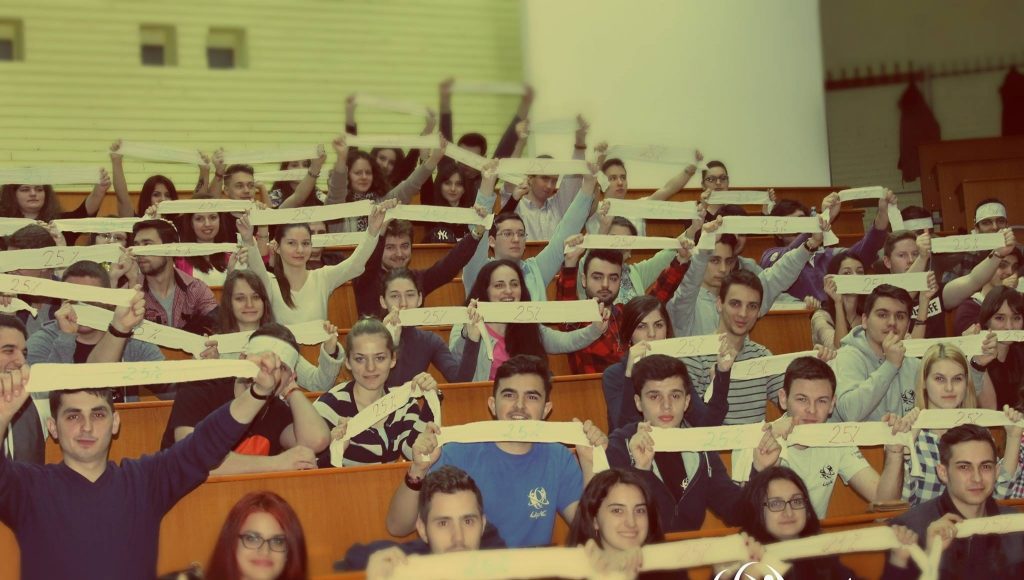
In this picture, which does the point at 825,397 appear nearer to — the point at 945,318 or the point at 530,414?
the point at 530,414

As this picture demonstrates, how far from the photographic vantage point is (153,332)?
4.67 metres

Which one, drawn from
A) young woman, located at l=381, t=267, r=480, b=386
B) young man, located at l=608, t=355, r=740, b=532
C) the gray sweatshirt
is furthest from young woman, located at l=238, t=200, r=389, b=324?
the gray sweatshirt

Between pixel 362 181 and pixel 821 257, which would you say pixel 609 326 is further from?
pixel 362 181

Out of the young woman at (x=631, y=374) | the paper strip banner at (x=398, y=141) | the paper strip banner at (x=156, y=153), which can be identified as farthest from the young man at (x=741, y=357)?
the paper strip banner at (x=156, y=153)

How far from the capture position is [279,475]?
3.95 meters

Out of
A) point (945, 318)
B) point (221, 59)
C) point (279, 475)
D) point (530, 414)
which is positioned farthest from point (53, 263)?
point (221, 59)

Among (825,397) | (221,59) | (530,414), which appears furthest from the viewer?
(221,59)

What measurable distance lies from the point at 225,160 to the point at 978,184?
16.3 ft

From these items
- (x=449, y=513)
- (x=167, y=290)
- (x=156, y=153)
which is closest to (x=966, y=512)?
(x=449, y=513)

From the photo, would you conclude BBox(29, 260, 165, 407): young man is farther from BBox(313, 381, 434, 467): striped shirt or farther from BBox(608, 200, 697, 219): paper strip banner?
BBox(608, 200, 697, 219): paper strip banner

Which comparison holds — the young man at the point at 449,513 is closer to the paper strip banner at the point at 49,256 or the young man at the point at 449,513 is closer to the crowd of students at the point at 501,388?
the crowd of students at the point at 501,388

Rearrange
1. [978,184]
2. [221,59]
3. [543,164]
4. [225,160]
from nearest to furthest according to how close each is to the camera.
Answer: [543,164]
[225,160]
[978,184]
[221,59]

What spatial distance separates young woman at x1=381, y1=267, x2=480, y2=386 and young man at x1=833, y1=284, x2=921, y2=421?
Answer: 1.40 metres

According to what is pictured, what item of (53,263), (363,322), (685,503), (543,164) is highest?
(543,164)
